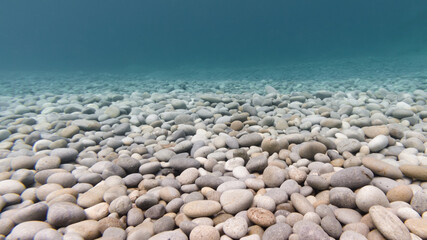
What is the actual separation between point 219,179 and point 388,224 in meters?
1.20

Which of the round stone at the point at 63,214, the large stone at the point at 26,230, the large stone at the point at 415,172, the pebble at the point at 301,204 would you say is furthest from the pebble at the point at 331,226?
the large stone at the point at 26,230

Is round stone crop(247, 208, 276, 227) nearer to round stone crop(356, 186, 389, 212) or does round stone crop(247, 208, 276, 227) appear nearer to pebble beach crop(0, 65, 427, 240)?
pebble beach crop(0, 65, 427, 240)

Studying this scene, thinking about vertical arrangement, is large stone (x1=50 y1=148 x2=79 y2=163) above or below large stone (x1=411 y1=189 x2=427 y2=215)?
below

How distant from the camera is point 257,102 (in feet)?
15.2

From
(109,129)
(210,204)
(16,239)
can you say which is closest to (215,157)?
(210,204)

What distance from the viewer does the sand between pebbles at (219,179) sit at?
62.3 inches

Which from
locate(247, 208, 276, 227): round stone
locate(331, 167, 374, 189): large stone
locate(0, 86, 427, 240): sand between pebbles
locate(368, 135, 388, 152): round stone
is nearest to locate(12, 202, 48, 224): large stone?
locate(0, 86, 427, 240): sand between pebbles

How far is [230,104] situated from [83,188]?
2.87 meters

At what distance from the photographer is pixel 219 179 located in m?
2.12

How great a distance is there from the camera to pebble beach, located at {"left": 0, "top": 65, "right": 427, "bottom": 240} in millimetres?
1578

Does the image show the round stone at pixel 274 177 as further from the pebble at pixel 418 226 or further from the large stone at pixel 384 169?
the pebble at pixel 418 226

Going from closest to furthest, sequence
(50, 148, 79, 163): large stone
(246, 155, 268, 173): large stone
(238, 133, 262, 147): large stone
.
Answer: (246, 155, 268, 173): large stone → (50, 148, 79, 163): large stone → (238, 133, 262, 147): large stone

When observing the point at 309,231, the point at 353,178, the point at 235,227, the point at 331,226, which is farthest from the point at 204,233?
the point at 353,178

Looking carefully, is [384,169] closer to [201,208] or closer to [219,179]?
[219,179]
